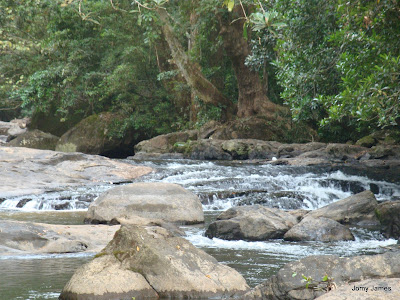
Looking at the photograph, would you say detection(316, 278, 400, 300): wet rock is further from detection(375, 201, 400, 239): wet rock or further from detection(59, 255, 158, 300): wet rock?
detection(375, 201, 400, 239): wet rock

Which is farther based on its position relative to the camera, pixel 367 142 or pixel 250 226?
pixel 367 142

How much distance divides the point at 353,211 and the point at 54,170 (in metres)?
9.23

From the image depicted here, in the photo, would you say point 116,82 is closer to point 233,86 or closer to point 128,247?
point 233,86

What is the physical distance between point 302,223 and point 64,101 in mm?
21404

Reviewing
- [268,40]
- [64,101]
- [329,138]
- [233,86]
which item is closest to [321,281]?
[268,40]

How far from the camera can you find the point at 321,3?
12625mm

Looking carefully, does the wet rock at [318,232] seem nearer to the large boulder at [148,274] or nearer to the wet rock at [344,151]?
the large boulder at [148,274]

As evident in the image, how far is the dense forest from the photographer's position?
1270cm

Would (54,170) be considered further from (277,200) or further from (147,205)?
(147,205)

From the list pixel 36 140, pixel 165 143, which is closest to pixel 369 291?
pixel 165 143

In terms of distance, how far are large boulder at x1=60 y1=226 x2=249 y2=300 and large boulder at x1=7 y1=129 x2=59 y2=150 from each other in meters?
24.2

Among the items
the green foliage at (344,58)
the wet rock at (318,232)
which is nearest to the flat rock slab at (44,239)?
the wet rock at (318,232)

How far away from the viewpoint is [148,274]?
214 inches

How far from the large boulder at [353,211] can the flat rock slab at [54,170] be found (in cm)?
728
